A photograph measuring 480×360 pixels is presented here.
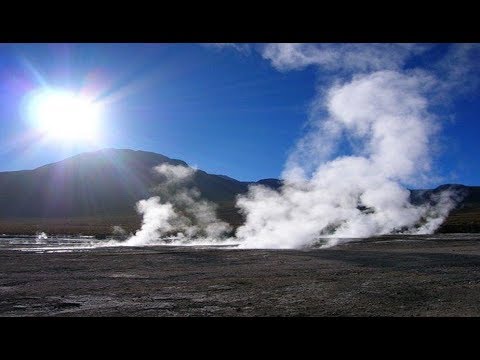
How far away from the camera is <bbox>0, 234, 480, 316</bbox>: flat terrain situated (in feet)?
25.7

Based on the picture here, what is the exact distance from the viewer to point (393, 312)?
7387 millimetres

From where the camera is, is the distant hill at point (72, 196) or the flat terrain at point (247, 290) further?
the distant hill at point (72, 196)

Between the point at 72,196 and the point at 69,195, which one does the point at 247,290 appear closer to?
the point at 72,196

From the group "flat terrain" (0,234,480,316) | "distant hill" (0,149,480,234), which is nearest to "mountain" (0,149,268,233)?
"distant hill" (0,149,480,234)

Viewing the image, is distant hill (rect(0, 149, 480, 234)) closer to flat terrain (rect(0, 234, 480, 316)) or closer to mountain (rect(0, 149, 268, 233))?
mountain (rect(0, 149, 268, 233))

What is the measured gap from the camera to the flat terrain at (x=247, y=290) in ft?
25.7

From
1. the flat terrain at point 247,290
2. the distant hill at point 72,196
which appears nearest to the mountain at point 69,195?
the distant hill at point 72,196

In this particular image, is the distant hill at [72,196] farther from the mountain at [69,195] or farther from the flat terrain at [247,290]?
the flat terrain at [247,290]
